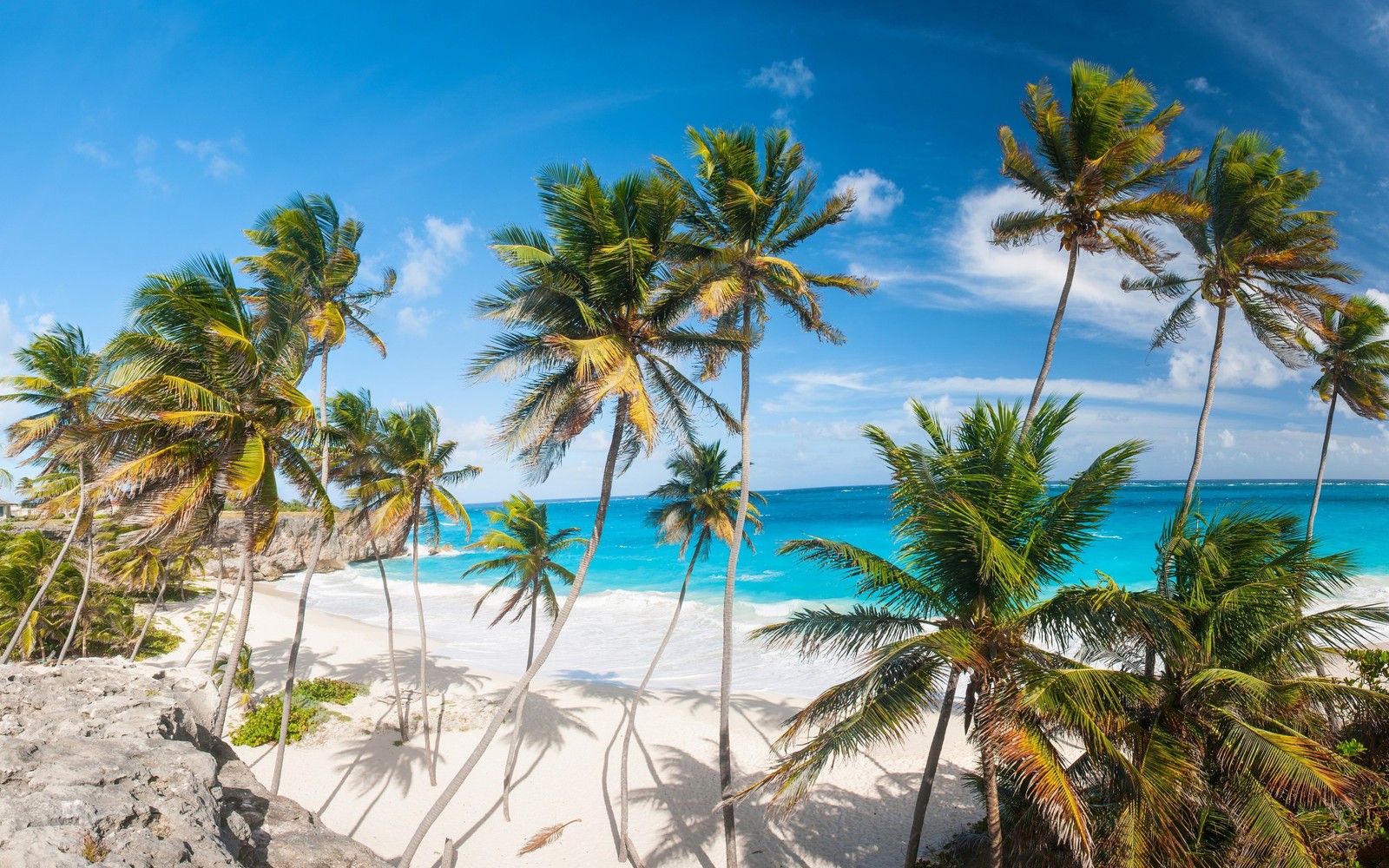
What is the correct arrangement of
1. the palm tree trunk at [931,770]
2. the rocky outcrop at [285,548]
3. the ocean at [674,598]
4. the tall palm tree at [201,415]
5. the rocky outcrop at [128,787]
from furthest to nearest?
the rocky outcrop at [285,548], the ocean at [674,598], the tall palm tree at [201,415], the palm tree trunk at [931,770], the rocky outcrop at [128,787]

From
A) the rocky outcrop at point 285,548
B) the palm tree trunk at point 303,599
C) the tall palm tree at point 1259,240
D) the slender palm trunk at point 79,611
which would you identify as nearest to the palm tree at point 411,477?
the palm tree trunk at point 303,599

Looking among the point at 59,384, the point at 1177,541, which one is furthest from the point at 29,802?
the point at 59,384

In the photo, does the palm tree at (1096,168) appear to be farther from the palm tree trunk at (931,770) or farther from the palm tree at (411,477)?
the palm tree at (411,477)

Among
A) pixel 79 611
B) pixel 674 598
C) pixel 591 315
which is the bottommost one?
pixel 674 598

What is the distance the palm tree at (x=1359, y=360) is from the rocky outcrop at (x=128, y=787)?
2058cm

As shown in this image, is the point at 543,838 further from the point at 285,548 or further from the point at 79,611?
the point at 285,548

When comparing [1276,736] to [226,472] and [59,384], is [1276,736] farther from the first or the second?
[59,384]

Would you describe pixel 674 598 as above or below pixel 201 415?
below

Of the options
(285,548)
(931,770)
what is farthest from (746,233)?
(285,548)

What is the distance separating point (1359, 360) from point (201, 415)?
24270 millimetres

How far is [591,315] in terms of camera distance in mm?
8922

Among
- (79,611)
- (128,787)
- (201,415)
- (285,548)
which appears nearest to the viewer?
(128,787)

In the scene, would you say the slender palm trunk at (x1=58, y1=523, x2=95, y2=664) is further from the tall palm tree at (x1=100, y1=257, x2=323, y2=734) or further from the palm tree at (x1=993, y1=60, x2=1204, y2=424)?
the palm tree at (x1=993, y1=60, x2=1204, y2=424)

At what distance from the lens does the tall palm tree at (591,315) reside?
897 centimetres
